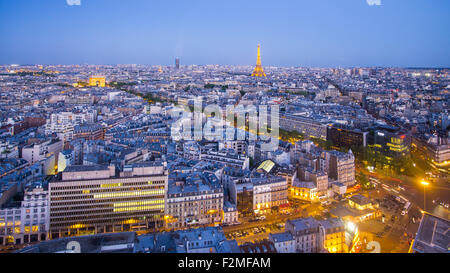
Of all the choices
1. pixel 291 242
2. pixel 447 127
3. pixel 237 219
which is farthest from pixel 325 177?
pixel 447 127

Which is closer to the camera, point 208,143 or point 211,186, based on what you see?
point 211,186

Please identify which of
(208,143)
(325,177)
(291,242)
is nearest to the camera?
(291,242)

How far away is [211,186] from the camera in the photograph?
24.3ft

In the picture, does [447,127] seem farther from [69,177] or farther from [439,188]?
[69,177]

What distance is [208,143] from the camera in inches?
430

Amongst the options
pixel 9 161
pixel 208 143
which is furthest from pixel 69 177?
pixel 208 143
